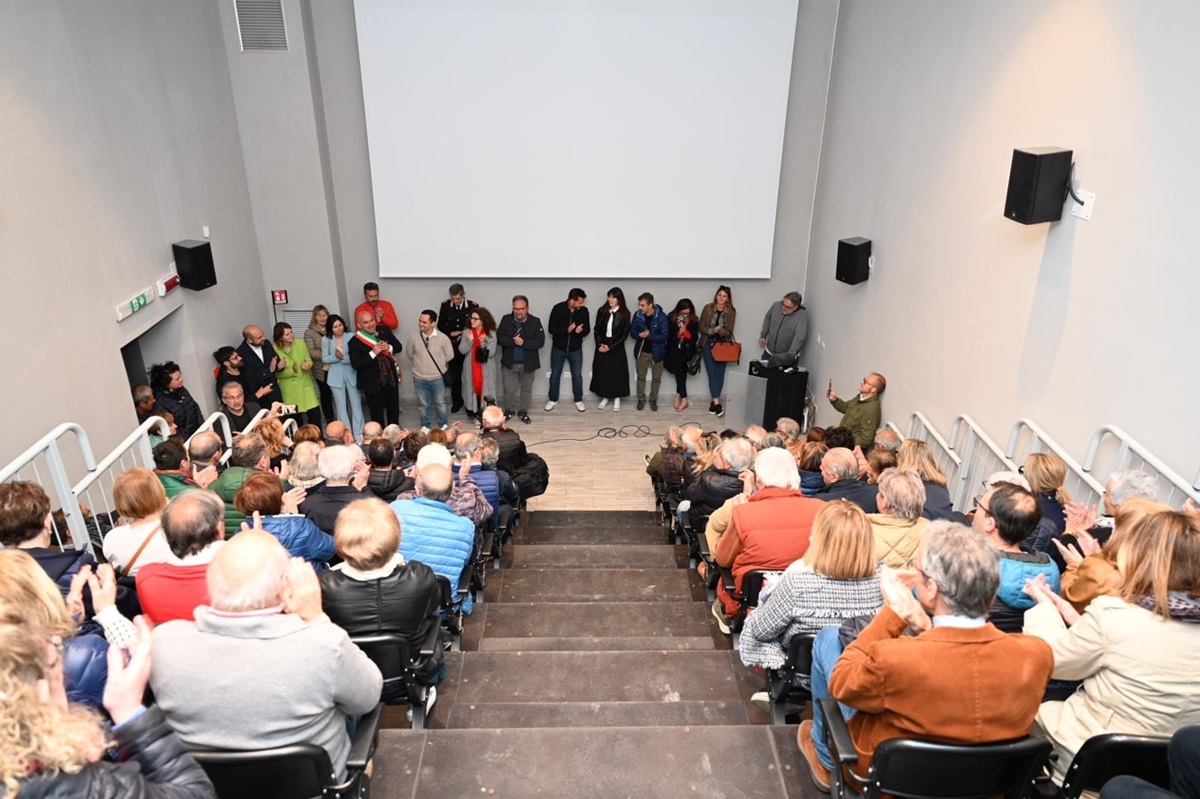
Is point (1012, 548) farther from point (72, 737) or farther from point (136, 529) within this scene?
point (136, 529)

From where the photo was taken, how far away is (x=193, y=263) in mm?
6992

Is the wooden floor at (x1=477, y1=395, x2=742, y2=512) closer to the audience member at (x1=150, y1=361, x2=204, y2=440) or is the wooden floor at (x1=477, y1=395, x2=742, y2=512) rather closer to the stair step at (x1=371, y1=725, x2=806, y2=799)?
the audience member at (x1=150, y1=361, x2=204, y2=440)

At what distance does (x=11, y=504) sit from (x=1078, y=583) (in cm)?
395

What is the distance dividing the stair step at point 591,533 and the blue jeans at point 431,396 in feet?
9.20

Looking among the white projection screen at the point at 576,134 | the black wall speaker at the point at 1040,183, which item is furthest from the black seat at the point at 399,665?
the white projection screen at the point at 576,134

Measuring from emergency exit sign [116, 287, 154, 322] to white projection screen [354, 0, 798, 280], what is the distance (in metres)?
3.07

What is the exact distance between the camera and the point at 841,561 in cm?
307

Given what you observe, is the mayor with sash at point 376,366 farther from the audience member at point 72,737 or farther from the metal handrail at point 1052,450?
the audience member at point 72,737

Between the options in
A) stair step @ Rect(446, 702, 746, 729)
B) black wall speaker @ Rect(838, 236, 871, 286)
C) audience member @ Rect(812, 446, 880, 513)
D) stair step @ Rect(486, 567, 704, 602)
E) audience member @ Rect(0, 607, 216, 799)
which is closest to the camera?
audience member @ Rect(0, 607, 216, 799)

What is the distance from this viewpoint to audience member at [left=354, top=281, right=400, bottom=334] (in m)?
8.82

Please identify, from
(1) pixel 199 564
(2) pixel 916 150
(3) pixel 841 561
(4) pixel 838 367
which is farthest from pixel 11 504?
(4) pixel 838 367

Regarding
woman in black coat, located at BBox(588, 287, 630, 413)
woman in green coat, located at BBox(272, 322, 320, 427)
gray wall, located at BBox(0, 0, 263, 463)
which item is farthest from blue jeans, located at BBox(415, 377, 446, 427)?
gray wall, located at BBox(0, 0, 263, 463)

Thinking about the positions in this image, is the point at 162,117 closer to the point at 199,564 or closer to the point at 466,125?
the point at 466,125

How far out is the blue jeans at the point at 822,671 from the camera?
283cm
